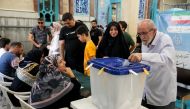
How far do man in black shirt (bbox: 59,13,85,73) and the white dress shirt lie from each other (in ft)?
4.27

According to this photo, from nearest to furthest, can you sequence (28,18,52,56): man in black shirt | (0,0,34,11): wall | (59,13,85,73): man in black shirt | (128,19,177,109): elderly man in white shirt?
(128,19,177,109): elderly man in white shirt → (59,13,85,73): man in black shirt → (28,18,52,56): man in black shirt → (0,0,34,11): wall

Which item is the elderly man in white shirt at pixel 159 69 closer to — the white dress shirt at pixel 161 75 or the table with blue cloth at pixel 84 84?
the white dress shirt at pixel 161 75

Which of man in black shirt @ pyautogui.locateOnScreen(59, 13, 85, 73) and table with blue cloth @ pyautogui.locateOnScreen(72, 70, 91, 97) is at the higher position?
man in black shirt @ pyautogui.locateOnScreen(59, 13, 85, 73)

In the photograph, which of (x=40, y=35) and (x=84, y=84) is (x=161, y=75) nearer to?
(x=84, y=84)

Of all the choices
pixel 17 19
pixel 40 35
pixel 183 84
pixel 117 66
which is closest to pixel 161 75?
pixel 117 66

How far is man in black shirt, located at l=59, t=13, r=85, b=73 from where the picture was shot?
3233mm

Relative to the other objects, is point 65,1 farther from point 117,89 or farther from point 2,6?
point 117,89

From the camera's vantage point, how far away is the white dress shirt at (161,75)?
179 cm

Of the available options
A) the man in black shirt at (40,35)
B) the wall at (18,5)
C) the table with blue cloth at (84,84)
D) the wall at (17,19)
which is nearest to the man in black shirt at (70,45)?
the table with blue cloth at (84,84)

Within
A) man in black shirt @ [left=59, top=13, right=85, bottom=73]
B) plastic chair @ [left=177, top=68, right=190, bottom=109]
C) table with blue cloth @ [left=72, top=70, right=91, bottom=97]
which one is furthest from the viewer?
man in black shirt @ [left=59, top=13, right=85, bottom=73]

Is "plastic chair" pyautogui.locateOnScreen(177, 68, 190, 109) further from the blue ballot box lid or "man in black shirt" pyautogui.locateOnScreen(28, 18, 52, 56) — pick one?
"man in black shirt" pyautogui.locateOnScreen(28, 18, 52, 56)

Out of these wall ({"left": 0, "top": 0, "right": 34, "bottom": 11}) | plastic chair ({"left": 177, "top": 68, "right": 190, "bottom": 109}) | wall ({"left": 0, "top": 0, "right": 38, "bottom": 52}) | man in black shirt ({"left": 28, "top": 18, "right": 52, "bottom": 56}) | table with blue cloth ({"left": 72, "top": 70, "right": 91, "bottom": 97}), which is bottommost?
plastic chair ({"left": 177, "top": 68, "right": 190, "bottom": 109})

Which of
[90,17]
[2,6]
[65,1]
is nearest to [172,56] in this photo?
[2,6]

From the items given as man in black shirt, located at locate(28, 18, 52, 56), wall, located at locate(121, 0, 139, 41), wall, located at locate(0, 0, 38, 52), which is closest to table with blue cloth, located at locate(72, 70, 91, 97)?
man in black shirt, located at locate(28, 18, 52, 56)
